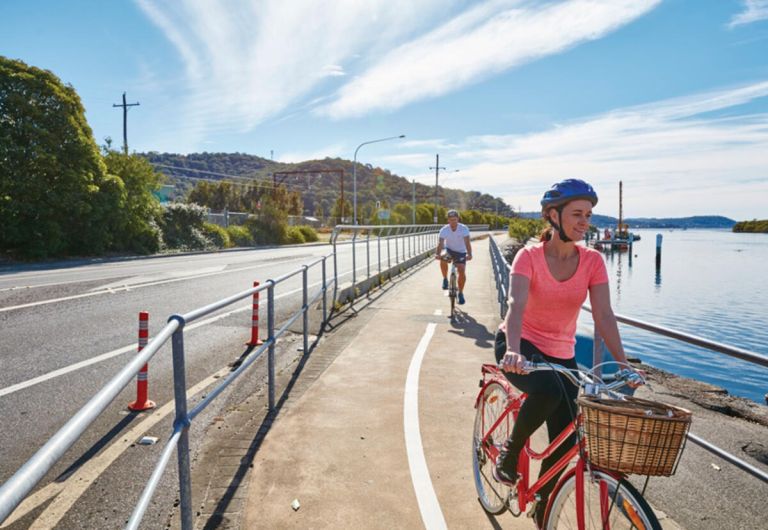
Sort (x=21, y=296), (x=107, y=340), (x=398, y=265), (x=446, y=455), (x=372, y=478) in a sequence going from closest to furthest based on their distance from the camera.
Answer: (x=372, y=478) < (x=446, y=455) < (x=107, y=340) < (x=21, y=296) < (x=398, y=265)

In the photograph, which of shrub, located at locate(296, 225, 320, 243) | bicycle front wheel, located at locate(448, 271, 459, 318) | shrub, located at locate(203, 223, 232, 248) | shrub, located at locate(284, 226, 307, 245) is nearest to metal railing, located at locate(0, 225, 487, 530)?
bicycle front wheel, located at locate(448, 271, 459, 318)

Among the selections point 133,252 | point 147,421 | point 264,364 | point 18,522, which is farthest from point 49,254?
point 18,522

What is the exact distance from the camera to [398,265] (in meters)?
17.8

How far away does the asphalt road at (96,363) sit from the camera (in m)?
3.61

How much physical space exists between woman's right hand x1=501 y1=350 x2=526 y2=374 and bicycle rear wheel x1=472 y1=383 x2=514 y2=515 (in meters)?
0.87

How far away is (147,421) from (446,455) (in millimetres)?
2746

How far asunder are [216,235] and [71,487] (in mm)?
29852

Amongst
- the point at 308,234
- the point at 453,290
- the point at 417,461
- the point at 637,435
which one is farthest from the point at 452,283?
the point at 308,234

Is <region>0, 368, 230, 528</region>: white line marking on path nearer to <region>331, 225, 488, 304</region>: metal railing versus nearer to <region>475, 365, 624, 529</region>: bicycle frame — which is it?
<region>475, 365, 624, 529</region>: bicycle frame

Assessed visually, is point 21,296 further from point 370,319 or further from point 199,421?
point 199,421

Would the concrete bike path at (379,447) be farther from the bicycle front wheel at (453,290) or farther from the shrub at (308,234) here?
the shrub at (308,234)

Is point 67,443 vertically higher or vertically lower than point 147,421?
higher

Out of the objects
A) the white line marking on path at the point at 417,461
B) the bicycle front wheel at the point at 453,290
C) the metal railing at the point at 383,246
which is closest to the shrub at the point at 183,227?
the metal railing at the point at 383,246

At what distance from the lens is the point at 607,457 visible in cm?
197
